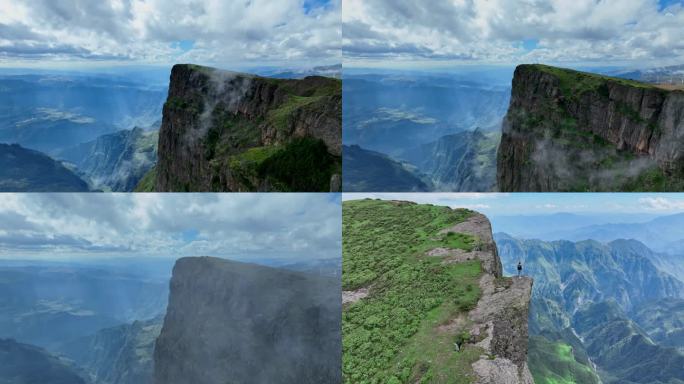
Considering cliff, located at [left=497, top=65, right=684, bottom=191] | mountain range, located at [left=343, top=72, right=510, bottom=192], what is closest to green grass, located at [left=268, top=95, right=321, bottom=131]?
mountain range, located at [left=343, top=72, right=510, bottom=192]

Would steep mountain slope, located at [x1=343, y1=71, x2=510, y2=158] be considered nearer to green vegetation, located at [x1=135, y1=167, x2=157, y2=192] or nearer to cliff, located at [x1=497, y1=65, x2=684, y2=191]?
cliff, located at [x1=497, y1=65, x2=684, y2=191]

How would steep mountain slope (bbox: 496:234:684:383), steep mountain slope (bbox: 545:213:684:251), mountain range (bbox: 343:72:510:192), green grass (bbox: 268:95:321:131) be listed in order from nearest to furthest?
green grass (bbox: 268:95:321:131) < mountain range (bbox: 343:72:510:192) < steep mountain slope (bbox: 545:213:684:251) < steep mountain slope (bbox: 496:234:684:383)

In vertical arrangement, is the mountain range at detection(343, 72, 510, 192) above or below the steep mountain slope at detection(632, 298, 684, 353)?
above

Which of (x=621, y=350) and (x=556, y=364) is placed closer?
(x=556, y=364)

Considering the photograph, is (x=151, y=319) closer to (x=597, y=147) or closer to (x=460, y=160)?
(x=460, y=160)

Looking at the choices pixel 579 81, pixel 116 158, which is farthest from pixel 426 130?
pixel 116 158

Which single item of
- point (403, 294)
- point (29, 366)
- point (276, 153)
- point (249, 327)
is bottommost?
point (29, 366)

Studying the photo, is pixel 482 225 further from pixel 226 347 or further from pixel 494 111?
pixel 226 347
